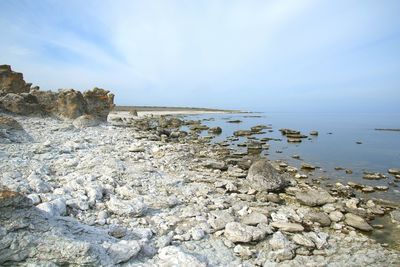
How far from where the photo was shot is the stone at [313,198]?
1023 cm

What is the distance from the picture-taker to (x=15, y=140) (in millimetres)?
12867

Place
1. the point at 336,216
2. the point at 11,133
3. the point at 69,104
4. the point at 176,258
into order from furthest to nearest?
the point at 69,104, the point at 11,133, the point at 336,216, the point at 176,258

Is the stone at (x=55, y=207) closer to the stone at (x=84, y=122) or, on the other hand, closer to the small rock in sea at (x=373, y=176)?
the small rock in sea at (x=373, y=176)

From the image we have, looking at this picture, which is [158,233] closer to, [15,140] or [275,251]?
[275,251]

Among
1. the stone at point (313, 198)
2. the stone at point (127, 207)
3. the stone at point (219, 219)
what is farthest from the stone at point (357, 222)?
the stone at point (127, 207)

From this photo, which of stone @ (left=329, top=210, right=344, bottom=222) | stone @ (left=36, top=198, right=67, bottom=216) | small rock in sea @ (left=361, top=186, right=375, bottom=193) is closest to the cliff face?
stone @ (left=36, top=198, right=67, bottom=216)

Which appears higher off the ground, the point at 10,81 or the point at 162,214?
the point at 10,81

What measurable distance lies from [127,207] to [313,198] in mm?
6791

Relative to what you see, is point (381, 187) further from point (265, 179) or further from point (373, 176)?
point (265, 179)

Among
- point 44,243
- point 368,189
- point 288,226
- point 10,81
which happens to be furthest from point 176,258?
point 10,81

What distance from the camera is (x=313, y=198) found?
10.5 meters

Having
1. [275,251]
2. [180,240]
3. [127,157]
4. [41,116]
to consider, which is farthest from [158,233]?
[41,116]

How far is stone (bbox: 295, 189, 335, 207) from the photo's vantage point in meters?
10.2

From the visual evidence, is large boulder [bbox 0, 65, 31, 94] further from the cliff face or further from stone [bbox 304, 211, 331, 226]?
stone [bbox 304, 211, 331, 226]
